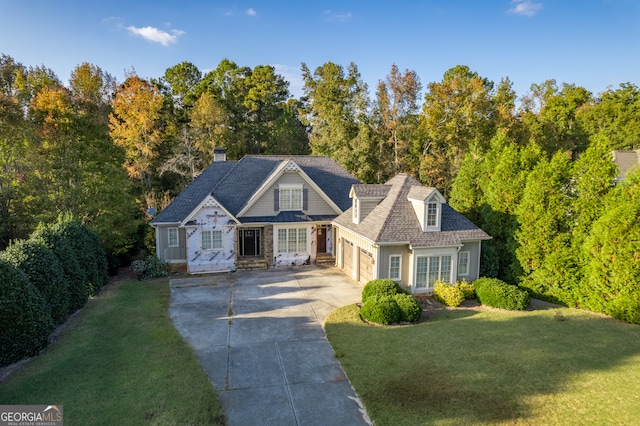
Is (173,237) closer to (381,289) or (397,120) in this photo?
(381,289)

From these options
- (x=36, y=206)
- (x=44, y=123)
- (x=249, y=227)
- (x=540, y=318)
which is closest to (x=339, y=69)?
(x=249, y=227)

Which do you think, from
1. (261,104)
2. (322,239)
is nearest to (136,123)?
(261,104)

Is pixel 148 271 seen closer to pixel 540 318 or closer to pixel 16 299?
pixel 16 299

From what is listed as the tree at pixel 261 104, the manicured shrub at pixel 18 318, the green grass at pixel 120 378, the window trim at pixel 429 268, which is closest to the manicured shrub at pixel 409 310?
the window trim at pixel 429 268

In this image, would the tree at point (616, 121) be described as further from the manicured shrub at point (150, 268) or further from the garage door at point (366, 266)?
the manicured shrub at point (150, 268)

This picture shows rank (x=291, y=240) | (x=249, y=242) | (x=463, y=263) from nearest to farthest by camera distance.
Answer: (x=463, y=263) → (x=291, y=240) → (x=249, y=242)
